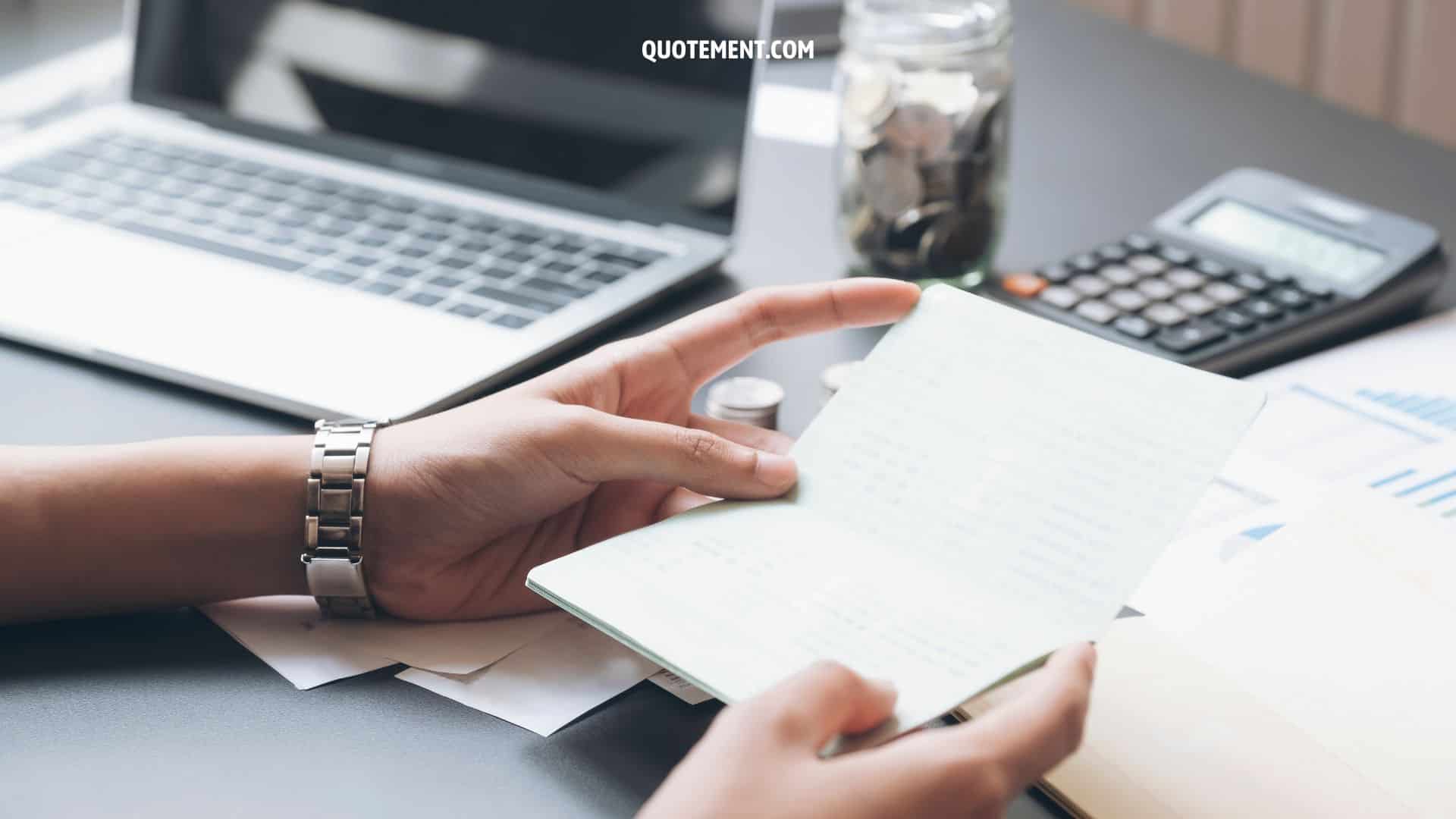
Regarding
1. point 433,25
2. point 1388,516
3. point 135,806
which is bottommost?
point 135,806

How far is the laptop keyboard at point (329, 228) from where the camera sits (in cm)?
89

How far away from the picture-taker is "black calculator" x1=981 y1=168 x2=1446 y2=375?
84 centimetres

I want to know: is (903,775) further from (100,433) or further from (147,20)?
(147,20)

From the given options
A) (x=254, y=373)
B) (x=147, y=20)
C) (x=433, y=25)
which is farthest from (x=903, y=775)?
(x=147, y=20)

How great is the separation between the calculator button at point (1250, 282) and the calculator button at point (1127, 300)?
62 millimetres

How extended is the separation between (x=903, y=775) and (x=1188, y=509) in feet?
0.60

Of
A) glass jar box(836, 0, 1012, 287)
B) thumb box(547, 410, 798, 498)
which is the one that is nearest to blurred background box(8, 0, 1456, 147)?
glass jar box(836, 0, 1012, 287)

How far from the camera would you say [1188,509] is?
1.85 ft

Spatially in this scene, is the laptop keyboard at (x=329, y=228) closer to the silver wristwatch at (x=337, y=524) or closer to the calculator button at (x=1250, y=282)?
the silver wristwatch at (x=337, y=524)

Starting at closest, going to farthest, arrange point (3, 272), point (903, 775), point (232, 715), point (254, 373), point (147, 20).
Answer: point (903, 775) → point (232, 715) → point (254, 373) → point (3, 272) → point (147, 20)

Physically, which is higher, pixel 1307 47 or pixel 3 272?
pixel 1307 47

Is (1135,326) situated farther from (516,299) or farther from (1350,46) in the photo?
(1350,46)

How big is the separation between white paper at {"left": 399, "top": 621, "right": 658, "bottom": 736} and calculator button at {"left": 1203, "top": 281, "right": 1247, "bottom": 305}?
466 mm

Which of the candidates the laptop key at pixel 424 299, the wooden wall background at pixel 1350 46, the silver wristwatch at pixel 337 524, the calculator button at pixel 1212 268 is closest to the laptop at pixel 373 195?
the laptop key at pixel 424 299
